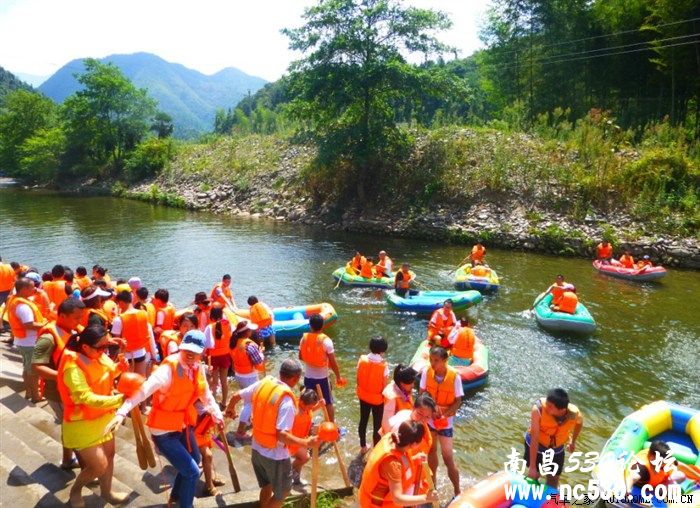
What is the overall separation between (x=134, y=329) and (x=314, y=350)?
2415 millimetres

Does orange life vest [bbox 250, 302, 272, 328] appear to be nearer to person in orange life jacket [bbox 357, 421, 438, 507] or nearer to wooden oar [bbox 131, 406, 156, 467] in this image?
wooden oar [bbox 131, 406, 156, 467]

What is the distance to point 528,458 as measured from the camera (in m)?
5.25

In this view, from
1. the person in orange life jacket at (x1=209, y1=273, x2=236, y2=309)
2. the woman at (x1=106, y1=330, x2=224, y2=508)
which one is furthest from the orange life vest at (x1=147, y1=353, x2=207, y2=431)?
the person in orange life jacket at (x1=209, y1=273, x2=236, y2=309)

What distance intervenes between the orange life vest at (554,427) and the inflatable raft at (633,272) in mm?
11623

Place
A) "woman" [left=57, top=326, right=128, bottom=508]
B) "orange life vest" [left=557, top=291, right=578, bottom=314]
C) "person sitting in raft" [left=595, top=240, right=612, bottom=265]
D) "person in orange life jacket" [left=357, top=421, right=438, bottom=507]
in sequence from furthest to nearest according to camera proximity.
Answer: "person sitting in raft" [left=595, top=240, right=612, bottom=265] → "orange life vest" [left=557, top=291, right=578, bottom=314] → "woman" [left=57, top=326, right=128, bottom=508] → "person in orange life jacket" [left=357, top=421, right=438, bottom=507]

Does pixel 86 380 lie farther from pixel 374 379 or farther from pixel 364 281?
pixel 364 281

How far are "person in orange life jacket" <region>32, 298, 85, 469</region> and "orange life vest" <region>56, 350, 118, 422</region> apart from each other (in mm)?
823

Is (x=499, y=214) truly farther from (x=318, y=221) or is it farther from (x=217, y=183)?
(x=217, y=183)

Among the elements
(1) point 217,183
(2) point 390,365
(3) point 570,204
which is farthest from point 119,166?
(2) point 390,365

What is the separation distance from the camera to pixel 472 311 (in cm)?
1266

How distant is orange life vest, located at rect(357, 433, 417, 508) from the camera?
3439 mm

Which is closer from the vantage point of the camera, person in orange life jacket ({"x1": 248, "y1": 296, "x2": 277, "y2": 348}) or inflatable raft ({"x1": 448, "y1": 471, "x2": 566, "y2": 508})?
inflatable raft ({"x1": 448, "y1": 471, "x2": 566, "y2": 508})

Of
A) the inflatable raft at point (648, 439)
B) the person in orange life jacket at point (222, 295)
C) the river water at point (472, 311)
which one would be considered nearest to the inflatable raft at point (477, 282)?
the river water at point (472, 311)

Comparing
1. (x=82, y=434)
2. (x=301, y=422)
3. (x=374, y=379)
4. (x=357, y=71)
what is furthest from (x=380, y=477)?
(x=357, y=71)
